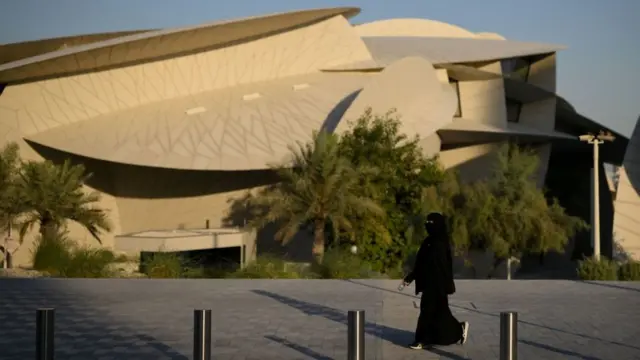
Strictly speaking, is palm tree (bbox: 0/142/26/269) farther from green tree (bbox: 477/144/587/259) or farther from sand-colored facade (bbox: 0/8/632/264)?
green tree (bbox: 477/144/587/259)

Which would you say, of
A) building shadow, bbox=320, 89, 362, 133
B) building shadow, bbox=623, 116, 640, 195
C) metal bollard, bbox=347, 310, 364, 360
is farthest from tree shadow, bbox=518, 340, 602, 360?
building shadow, bbox=623, 116, 640, 195

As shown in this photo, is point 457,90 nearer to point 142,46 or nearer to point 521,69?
point 521,69

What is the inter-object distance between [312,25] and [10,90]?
42.9 feet

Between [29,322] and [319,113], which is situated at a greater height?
[319,113]

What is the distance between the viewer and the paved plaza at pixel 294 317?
9.59 metres

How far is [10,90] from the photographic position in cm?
3262

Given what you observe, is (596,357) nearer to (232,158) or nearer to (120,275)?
(120,275)

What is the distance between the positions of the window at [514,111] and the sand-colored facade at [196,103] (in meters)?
7.29

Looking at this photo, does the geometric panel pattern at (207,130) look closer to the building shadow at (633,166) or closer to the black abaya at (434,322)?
the building shadow at (633,166)

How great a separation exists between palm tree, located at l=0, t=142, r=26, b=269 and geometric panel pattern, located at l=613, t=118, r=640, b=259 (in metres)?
21.4

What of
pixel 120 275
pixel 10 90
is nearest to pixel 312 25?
pixel 10 90

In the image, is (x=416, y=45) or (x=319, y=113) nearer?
(x=319, y=113)

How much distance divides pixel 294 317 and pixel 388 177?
1849cm

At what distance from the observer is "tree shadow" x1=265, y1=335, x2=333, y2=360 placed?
30.0 feet
